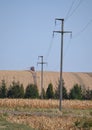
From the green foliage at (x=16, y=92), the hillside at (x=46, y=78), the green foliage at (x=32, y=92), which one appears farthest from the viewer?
the hillside at (x=46, y=78)

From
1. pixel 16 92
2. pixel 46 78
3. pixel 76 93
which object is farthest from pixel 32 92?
pixel 46 78

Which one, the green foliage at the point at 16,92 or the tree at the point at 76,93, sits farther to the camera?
the tree at the point at 76,93

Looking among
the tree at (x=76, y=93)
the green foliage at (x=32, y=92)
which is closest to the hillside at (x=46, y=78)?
the tree at (x=76, y=93)

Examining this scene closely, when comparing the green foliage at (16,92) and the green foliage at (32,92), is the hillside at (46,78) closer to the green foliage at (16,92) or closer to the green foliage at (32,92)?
the green foliage at (16,92)

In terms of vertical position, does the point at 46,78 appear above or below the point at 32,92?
above

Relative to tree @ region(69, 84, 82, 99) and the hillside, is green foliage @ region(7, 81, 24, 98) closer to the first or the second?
tree @ region(69, 84, 82, 99)

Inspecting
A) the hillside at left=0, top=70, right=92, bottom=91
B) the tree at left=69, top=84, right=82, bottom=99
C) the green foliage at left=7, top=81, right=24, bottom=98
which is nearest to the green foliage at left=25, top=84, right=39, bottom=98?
the green foliage at left=7, top=81, right=24, bottom=98

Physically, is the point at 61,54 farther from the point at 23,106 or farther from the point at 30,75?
the point at 30,75

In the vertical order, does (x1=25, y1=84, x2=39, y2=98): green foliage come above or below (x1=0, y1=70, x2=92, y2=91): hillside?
below

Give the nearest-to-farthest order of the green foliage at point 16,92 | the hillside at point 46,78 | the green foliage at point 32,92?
the green foliage at point 32,92, the green foliage at point 16,92, the hillside at point 46,78

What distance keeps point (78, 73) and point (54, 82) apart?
1688 centimetres

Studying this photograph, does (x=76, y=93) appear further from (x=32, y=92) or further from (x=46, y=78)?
(x=46, y=78)

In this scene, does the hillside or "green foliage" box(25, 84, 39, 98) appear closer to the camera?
"green foliage" box(25, 84, 39, 98)

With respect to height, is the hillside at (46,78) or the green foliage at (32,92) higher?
the hillside at (46,78)
